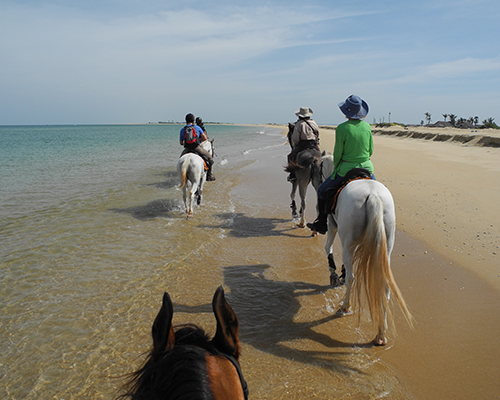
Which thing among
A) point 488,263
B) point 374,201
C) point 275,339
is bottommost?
point 275,339

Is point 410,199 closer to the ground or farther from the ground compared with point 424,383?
farther from the ground

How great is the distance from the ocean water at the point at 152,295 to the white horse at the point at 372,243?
0.58 metres

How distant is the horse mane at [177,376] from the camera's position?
101 centimetres

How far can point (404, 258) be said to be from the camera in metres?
5.96

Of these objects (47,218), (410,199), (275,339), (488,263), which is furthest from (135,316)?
(410,199)

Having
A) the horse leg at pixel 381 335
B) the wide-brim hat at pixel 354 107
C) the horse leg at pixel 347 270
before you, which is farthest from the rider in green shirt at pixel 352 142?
the horse leg at pixel 381 335

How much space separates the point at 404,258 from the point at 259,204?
18.0 feet

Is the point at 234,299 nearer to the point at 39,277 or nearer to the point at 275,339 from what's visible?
the point at 275,339

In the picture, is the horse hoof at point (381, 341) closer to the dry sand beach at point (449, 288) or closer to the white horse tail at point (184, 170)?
the dry sand beach at point (449, 288)

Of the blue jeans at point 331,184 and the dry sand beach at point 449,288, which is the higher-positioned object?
the blue jeans at point 331,184

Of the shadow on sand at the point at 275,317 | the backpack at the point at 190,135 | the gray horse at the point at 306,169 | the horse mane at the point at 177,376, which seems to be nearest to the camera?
the horse mane at the point at 177,376

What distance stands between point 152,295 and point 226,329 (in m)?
4.02

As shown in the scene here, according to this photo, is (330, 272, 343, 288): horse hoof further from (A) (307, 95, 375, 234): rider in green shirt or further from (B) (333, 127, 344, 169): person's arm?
(B) (333, 127, 344, 169): person's arm

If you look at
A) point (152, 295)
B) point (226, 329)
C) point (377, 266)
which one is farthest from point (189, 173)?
point (226, 329)
